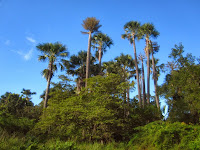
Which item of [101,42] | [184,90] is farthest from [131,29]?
[184,90]

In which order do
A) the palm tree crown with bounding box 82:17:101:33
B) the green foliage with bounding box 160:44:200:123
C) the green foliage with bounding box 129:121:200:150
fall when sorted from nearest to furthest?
the green foliage with bounding box 129:121:200:150 → the green foliage with bounding box 160:44:200:123 → the palm tree crown with bounding box 82:17:101:33

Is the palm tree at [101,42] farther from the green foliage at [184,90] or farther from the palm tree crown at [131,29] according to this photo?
the green foliage at [184,90]

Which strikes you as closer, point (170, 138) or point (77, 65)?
point (170, 138)

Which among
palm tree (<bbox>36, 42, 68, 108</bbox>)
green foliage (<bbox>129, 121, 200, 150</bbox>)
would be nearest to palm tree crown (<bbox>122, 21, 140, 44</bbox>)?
palm tree (<bbox>36, 42, 68, 108</bbox>)

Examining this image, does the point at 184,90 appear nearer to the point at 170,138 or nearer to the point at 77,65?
the point at 170,138

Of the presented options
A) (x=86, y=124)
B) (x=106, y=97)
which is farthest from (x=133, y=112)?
(x=86, y=124)

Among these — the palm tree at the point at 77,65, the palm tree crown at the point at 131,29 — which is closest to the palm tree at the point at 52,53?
the palm tree at the point at 77,65

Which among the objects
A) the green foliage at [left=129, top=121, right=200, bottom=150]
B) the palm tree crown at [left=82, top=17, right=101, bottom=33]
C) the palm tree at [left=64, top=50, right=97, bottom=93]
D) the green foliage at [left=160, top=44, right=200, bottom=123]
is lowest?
the green foliage at [left=129, top=121, right=200, bottom=150]

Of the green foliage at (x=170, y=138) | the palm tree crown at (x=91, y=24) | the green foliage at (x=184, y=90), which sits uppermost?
the palm tree crown at (x=91, y=24)

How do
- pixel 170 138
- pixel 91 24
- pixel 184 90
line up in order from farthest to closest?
pixel 91 24 → pixel 184 90 → pixel 170 138

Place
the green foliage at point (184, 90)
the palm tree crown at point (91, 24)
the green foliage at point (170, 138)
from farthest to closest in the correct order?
the palm tree crown at point (91, 24) → the green foliage at point (184, 90) → the green foliage at point (170, 138)

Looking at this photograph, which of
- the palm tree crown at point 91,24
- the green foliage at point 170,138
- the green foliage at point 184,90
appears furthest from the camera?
the palm tree crown at point 91,24

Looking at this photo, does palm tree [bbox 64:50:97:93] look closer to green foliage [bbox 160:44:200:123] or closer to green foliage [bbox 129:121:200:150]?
green foliage [bbox 160:44:200:123]

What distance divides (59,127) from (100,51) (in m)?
17.1
